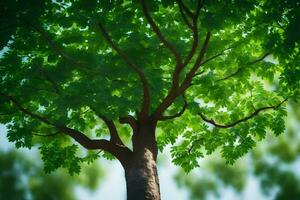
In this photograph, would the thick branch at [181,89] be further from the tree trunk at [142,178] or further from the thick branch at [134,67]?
the tree trunk at [142,178]

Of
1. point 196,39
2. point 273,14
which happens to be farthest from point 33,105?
point 273,14

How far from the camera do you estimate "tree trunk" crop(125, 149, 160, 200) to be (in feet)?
30.1

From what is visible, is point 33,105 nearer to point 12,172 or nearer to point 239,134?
point 239,134

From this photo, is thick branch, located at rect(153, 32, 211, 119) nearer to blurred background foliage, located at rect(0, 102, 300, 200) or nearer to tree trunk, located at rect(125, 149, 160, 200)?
tree trunk, located at rect(125, 149, 160, 200)

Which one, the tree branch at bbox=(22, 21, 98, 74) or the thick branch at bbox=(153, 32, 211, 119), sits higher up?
the tree branch at bbox=(22, 21, 98, 74)

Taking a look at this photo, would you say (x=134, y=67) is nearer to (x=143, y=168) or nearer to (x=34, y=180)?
(x=143, y=168)

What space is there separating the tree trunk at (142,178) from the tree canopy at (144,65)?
3.28 ft

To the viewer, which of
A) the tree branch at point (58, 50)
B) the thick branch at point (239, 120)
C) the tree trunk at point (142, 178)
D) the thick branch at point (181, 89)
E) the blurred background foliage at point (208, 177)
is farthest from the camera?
the blurred background foliage at point (208, 177)

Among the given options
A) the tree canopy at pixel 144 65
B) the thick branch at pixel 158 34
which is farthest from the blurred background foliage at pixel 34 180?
the thick branch at pixel 158 34

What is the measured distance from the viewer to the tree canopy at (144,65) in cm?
826

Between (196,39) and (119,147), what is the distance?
381 cm

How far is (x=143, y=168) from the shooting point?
962 centimetres

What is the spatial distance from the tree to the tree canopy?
0.03m

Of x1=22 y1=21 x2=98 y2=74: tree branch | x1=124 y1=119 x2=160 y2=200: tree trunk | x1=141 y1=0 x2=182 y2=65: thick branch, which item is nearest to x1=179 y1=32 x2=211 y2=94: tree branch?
x1=141 y1=0 x2=182 y2=65: thick branch
